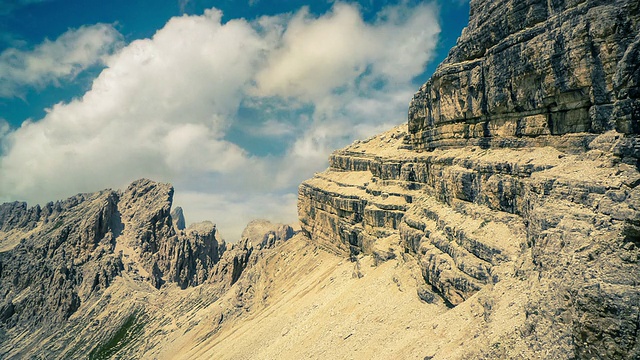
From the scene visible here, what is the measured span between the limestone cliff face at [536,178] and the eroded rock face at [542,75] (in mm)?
100

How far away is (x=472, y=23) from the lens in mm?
44594

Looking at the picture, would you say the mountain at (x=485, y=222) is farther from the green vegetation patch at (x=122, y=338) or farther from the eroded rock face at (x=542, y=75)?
the green vegetation patch at (x=122, y=338)

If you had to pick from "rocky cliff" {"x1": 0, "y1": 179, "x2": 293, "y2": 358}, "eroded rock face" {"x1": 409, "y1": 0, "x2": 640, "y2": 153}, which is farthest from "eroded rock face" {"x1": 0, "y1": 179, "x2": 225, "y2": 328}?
"eroded rock face" {"x1": 409, "y1": 0, "x2": 640, "y2": 153}

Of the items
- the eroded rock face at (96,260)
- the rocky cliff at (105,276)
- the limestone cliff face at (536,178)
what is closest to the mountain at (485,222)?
the limestone cliff face at (536,178)

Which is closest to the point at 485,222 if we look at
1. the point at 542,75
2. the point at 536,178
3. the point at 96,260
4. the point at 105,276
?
the point at 536,178

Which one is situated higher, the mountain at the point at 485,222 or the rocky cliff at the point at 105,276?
the mountain at the point at 485,222

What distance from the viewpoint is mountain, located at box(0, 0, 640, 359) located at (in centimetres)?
1770

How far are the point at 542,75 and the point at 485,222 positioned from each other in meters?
12.9

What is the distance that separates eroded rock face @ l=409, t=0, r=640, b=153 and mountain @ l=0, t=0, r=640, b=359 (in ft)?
0.39

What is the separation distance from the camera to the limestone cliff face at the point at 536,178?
16.3 m

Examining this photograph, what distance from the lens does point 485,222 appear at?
111 feet

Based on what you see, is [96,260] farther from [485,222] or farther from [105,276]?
[485,222]

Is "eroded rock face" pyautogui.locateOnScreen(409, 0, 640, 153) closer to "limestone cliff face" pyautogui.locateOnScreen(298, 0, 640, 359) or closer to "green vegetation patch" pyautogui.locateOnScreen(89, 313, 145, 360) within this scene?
"limestone cliff face" pyautogui.locateOnScreen(298, 0, 640, 359)

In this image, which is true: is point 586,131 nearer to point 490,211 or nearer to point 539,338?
point 490,211
